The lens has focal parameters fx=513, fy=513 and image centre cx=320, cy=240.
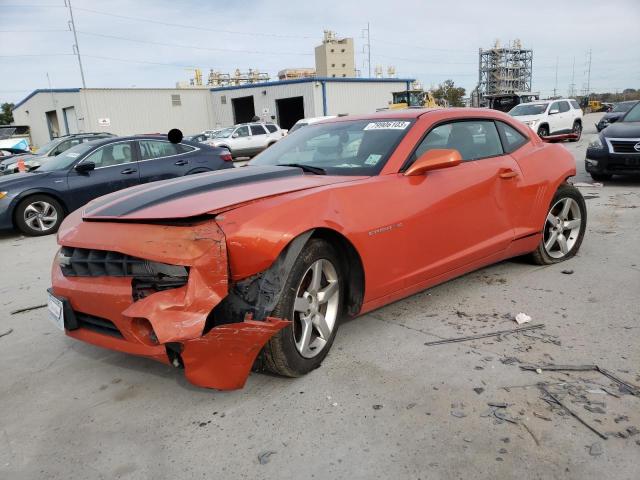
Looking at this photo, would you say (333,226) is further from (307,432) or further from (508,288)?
(508,288)

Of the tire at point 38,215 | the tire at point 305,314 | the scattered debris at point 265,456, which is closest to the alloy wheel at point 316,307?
the tire at point 305,314

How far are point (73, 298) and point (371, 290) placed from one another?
169cm

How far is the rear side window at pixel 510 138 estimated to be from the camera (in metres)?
4.36

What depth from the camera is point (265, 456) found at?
2285 millimetres

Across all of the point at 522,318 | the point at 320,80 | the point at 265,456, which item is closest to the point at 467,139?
the point at 522,318

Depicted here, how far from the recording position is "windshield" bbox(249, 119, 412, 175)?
11.5ft

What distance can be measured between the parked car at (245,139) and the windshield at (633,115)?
1629 centimetres

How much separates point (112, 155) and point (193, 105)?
1359 inches

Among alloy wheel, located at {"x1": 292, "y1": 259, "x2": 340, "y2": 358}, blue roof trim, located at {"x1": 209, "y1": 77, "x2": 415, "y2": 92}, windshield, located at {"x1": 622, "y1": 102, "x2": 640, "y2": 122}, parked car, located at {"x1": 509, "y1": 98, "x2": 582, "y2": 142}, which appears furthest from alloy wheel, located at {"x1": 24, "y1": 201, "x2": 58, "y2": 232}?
blue roof trim, located at {"x1": 209, "y1": 77, "x2": 415, "y2": 92}

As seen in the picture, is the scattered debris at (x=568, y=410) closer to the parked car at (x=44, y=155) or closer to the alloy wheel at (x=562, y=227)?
the alloy wheel at (x=562, y=227)

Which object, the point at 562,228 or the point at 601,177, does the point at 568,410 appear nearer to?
the point at 562,228

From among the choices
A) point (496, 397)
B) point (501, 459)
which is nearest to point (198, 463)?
point (501, 459)

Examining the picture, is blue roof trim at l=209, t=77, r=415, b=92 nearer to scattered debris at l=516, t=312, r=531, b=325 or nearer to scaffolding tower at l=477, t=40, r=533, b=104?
scattered debris at l=516, t=312, r=531, b=325

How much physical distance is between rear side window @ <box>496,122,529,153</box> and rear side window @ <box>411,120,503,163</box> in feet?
0.24
